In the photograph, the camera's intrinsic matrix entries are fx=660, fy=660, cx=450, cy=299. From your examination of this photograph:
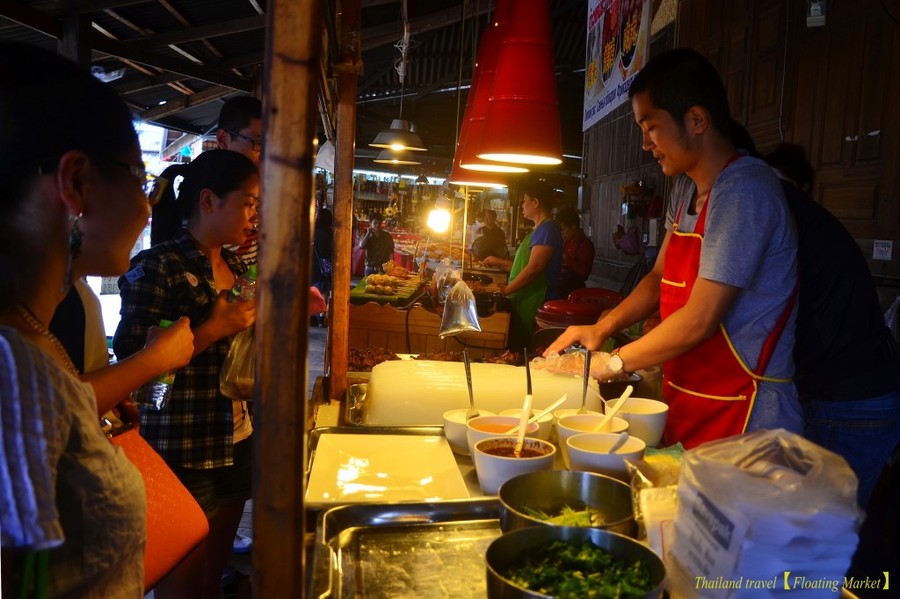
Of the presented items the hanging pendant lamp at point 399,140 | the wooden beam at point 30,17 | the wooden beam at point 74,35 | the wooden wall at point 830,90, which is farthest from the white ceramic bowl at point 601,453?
the hanging pendant lamp at point 399,140

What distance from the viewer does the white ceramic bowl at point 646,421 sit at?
6.87ft

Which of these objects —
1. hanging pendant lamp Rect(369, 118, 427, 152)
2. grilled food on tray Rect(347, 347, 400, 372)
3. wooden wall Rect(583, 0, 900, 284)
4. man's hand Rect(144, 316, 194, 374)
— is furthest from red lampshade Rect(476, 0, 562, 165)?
hanging pendant lamp Rect(369, 118, 427, 152)

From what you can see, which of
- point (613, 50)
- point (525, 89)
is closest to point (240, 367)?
point (525, 89)

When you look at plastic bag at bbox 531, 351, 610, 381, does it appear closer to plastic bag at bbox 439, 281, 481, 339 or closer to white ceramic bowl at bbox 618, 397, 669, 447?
white ceramic bowl at bbox 618, 397, 669, 447

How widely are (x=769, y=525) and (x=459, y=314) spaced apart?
2.22 m

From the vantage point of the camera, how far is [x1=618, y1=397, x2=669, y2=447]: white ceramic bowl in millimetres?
2094

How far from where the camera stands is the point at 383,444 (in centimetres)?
213

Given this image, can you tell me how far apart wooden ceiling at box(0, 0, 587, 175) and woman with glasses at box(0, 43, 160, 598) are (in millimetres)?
847

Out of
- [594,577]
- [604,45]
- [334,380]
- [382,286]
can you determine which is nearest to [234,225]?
[334,380]

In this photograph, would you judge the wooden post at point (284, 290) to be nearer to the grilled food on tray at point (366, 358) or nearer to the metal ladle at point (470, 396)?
the metal ladle at point (470, 396)

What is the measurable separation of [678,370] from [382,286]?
3969mm

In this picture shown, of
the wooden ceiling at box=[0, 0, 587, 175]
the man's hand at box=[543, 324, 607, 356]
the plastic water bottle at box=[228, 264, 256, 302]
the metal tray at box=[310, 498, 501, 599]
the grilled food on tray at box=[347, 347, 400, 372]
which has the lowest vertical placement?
the metal tray at box=[310, 498, 501, 599]

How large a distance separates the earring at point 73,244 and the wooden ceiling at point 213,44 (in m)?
0.94

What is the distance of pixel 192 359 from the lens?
8.40 ft
